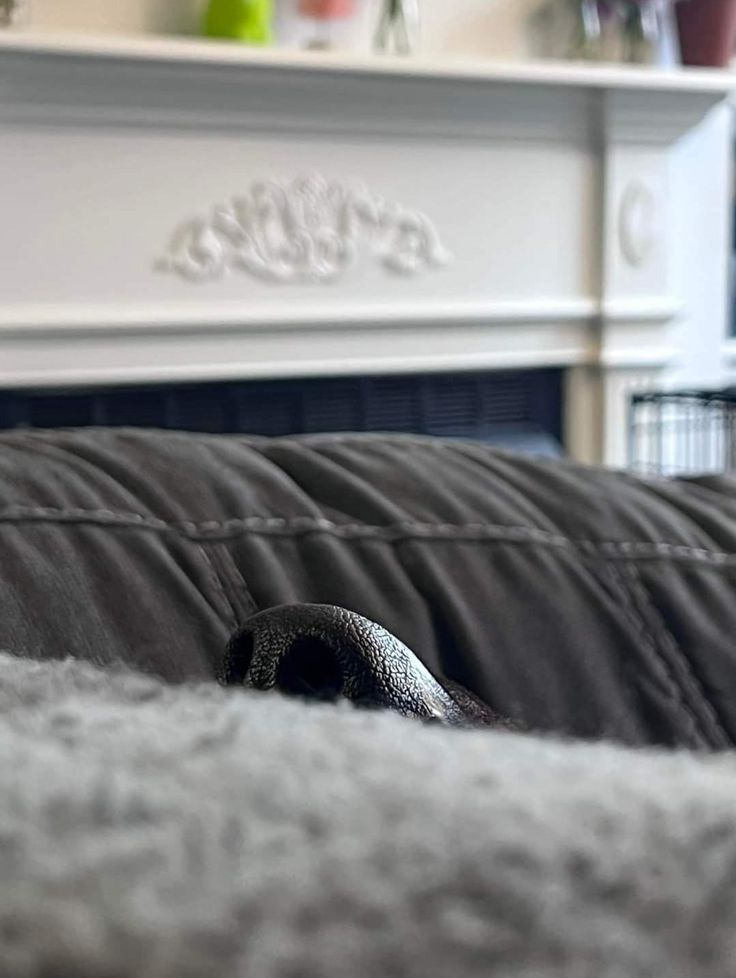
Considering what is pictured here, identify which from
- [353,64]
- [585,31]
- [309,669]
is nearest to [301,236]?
[353,64]

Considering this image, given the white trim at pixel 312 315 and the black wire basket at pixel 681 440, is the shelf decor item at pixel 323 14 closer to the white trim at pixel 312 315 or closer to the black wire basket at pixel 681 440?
the white trim at pixel 312 315

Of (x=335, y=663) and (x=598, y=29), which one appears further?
(x=598, y=29)

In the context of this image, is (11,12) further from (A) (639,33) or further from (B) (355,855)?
(B) (355,855)

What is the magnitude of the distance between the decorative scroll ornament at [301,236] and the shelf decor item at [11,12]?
0.41 m

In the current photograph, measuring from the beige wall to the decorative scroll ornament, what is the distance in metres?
0.32

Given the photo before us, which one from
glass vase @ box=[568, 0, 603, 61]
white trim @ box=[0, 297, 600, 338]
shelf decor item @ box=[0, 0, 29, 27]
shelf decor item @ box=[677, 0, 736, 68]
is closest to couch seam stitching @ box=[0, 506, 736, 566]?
white trim @ box=[0, 297, 600, 338]

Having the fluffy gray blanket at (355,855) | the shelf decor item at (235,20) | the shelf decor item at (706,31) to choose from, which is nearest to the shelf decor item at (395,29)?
the shelf decor item at (235,20)

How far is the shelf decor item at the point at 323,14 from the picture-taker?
6.85 ft

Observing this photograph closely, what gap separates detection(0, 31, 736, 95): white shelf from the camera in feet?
5.93

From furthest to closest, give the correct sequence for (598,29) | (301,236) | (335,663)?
(598,29)
(301,236)
(335,663)

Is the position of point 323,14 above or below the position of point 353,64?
above

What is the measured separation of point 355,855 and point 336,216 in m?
2.05

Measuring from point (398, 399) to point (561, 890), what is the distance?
2175mm

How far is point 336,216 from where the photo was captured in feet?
6.98
